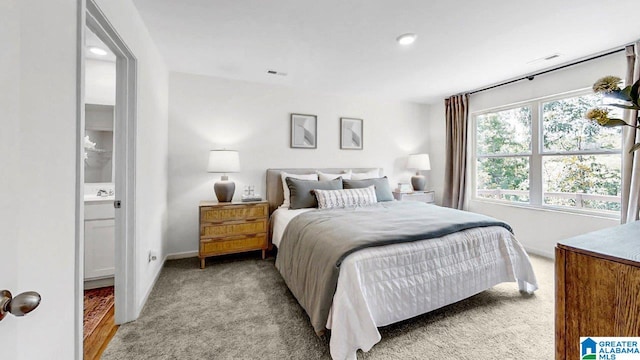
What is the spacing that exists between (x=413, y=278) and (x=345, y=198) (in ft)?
4.59

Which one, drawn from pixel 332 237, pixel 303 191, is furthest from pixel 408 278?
pixel 303 191

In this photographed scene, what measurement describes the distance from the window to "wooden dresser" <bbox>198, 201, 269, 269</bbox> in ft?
11.4

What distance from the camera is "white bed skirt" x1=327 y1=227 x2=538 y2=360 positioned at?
4.90 feet

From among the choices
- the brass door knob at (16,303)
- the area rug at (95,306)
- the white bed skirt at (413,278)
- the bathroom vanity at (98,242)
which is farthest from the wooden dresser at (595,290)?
the bathroom vanity at (98,242)

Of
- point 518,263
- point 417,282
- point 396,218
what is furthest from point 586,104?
point 417,282

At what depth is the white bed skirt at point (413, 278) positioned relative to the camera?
58.7 inches

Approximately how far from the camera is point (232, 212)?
2955mm

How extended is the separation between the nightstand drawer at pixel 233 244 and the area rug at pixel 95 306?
85 cm

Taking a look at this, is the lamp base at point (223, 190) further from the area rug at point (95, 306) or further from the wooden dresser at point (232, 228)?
the area rug at point (95, 306)

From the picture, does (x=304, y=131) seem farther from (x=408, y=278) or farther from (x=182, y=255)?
(x=408, y=278)

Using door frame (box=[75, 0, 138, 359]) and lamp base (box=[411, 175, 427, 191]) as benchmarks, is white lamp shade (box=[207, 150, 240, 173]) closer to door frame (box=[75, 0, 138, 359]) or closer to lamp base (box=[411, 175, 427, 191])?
door frame (box=[75, 0, 138, 359])

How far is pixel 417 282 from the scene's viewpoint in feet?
5.76

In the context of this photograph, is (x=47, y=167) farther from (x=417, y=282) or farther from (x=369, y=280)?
(x=417, y=282)

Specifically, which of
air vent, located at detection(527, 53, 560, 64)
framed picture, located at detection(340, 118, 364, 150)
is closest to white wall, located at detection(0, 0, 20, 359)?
framed picture, located at detection(340, 118, 364, 150)
